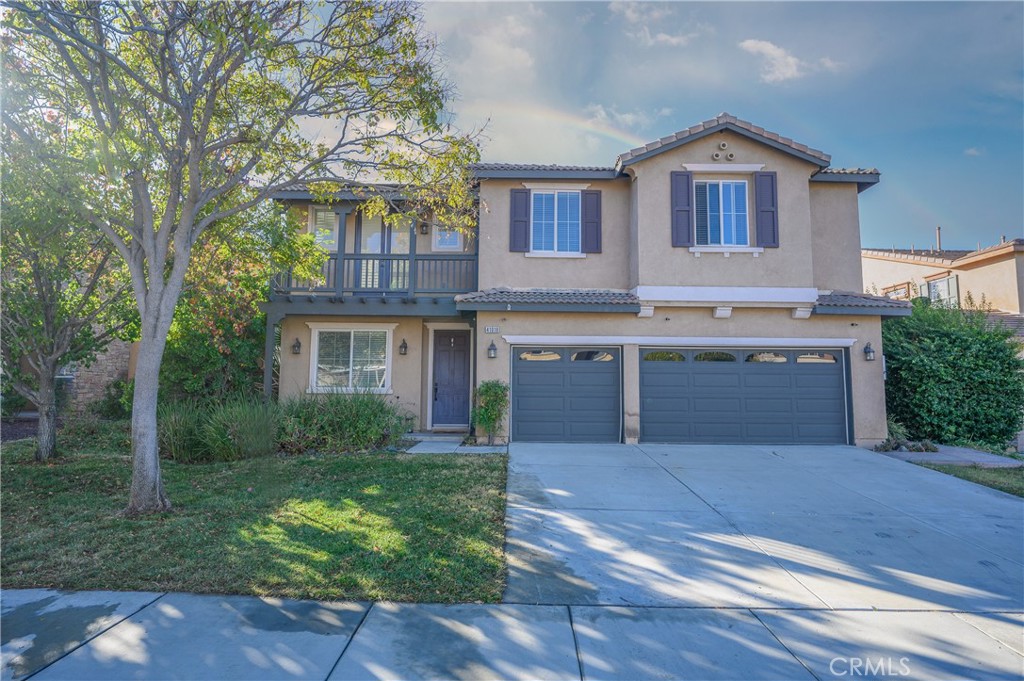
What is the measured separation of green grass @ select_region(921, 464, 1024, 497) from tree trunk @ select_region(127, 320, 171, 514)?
39.1 feet

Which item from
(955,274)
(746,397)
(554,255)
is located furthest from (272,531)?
(955,274)

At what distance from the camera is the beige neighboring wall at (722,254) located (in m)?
11.3

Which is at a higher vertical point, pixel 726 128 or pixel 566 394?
pixel 726 128

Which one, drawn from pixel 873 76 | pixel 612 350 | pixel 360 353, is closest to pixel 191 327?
pixel 360 353

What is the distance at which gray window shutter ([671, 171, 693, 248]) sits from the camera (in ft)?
37.1

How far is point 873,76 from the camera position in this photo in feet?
38.8

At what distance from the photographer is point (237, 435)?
9.48 m

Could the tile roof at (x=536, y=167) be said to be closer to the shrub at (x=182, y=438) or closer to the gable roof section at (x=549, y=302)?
the gable roof section at (x=549, y=302)

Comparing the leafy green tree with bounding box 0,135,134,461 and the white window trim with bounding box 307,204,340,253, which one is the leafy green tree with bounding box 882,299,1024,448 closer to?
the white window trim with bounding box 307,204,340,253

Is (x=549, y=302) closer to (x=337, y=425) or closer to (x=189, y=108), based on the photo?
(x=337, y=425)

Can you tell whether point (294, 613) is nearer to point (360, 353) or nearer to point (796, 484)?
point (796, 484)

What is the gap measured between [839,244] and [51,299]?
54.5 feet

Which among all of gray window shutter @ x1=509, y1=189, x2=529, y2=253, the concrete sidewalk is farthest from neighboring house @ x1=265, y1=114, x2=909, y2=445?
the concrete sidewalk

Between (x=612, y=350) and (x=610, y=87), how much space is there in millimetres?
6347
